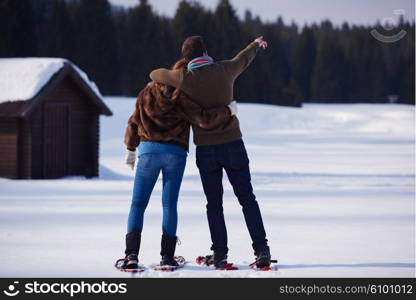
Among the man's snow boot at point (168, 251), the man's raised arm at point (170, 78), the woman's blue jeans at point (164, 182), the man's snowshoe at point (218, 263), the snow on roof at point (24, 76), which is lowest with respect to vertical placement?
the man's snowshoe at point (218, 263)

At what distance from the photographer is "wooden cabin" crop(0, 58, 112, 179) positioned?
18.9 m

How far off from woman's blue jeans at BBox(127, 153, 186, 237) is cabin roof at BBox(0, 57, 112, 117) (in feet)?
42.1

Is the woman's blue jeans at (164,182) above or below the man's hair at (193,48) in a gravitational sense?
below

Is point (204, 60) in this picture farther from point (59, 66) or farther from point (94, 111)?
point (94, 111)

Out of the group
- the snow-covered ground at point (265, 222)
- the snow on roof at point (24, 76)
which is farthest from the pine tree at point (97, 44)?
the snow on roof at point (24, 76)

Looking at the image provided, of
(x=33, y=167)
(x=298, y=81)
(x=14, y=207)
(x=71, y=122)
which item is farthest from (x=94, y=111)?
(x=298, y=81)

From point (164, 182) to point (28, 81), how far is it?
14099 mm

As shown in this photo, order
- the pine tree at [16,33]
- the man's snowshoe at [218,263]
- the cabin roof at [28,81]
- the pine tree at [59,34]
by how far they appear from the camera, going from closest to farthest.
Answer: the man's snowshoe at [218,263], the cabin roof at [28,81], the pine tree at [16,33], the pine tree at [59,34]

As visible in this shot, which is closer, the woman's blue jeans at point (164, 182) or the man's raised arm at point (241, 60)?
the woman's blue jeans at point (164, 182)

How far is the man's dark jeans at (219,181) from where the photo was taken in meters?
5.92

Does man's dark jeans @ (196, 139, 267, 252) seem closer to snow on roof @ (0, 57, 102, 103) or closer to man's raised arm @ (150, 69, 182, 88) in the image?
man's raised arm @ (150, 69, 182, 88)

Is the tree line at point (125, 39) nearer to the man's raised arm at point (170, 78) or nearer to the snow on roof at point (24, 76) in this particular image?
the snow on roof at point (24, 76)

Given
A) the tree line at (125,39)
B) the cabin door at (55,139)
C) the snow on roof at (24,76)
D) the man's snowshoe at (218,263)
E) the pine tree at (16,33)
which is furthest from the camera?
the tree line at (125,39)

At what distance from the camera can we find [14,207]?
11.4 m
